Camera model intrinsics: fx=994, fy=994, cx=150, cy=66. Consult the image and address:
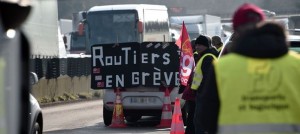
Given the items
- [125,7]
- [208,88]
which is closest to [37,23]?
[125,7]

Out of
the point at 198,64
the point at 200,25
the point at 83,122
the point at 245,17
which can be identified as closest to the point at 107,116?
the point at 83,122

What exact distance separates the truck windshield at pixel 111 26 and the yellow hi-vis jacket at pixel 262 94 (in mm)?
32904

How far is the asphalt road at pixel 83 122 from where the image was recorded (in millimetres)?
19097

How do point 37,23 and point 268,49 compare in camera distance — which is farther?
point 37,23

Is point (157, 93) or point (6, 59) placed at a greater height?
point (6, 59)

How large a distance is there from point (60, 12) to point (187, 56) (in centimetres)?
8150

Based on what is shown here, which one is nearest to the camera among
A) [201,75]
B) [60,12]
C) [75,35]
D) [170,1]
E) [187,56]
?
[201,75]

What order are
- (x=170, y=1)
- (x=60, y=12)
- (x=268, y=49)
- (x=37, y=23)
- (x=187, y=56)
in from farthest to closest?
(x=60, y=12) → (x=170, y=1) → (x=37, y=23) → (x=187, y=56) → (x=268, y=49)

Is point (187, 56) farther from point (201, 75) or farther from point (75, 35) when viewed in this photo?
point (75, 35)

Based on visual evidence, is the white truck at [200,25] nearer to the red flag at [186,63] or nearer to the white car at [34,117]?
the red flag at [186,63]

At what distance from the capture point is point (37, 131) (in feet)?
45.3

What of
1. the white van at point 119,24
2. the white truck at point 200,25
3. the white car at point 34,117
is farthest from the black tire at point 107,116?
the white truck at point 200,25

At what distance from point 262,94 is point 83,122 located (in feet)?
56.9

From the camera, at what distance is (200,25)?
5084 centimetres
